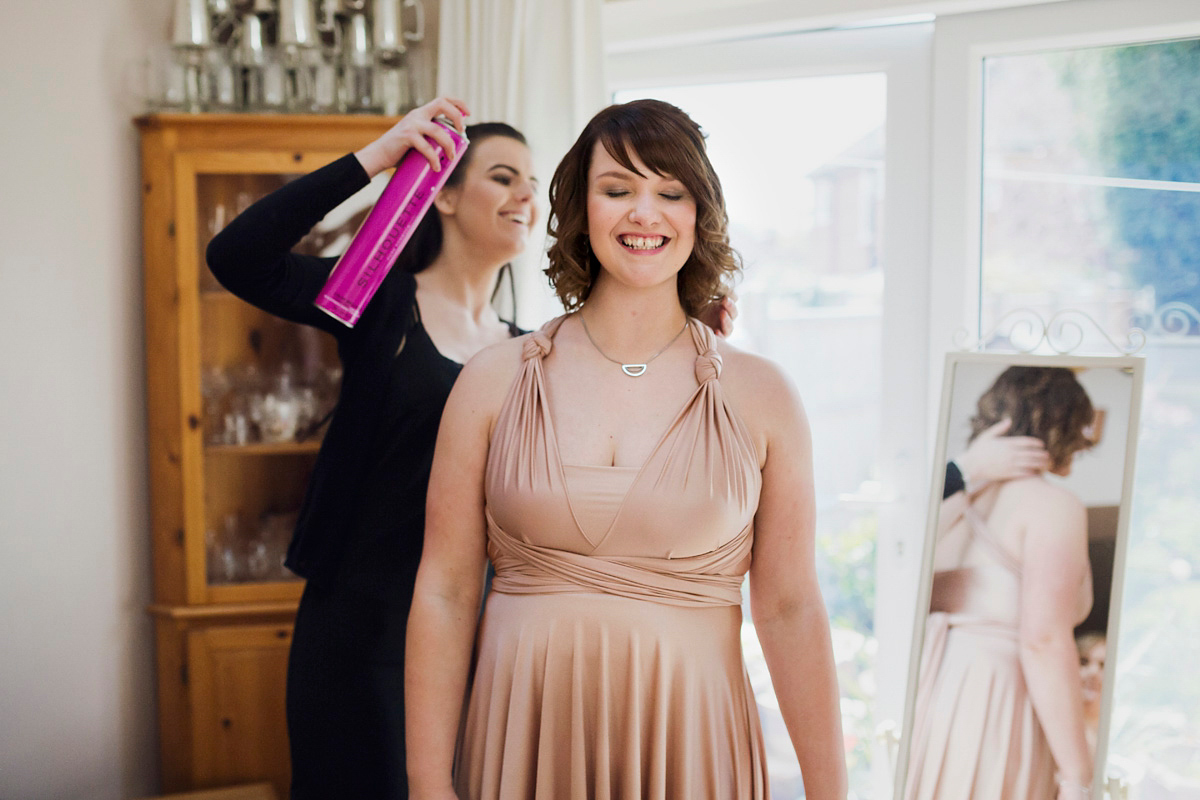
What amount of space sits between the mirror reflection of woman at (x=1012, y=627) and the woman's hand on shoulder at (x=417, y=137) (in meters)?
1.09

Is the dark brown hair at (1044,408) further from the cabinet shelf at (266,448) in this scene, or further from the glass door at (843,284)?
the cabinet shelf at (266,448)

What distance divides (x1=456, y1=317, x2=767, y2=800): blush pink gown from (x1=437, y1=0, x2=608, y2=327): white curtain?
2.81 feet

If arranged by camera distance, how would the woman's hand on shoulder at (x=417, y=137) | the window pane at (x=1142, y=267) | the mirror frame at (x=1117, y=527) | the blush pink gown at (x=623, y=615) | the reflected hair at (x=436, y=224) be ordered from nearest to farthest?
the blush pink gown at (x=623, y=615), the woman's hand on shoulder at (x=417, y=137), the mirror frame at (x=1117, y=527), the reflected hair at (x=436, y=224), the window pane at (x=1142, y=267)

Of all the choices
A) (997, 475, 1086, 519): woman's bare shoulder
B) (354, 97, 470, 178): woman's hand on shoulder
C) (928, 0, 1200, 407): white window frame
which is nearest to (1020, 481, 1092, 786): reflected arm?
(997, 475, 1086, 519): woman's bare shoulder

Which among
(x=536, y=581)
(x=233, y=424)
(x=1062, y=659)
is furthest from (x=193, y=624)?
(x=1062, y=659)

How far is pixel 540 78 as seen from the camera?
198cm

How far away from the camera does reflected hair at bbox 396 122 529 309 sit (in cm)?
167

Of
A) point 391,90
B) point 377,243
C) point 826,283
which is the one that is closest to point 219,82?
point 391,90

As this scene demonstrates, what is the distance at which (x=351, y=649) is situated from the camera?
161cm

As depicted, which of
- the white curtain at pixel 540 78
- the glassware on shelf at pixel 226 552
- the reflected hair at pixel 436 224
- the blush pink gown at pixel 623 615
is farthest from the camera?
the glassware on shelf at pixel 226 552

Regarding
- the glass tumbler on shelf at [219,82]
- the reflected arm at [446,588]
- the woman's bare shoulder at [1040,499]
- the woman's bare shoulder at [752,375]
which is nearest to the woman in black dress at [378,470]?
the reflected arm at [446,588]

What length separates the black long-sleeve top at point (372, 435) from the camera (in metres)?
1.57

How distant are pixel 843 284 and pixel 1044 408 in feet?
2.23

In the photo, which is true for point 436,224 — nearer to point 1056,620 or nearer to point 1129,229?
point 1056,620
